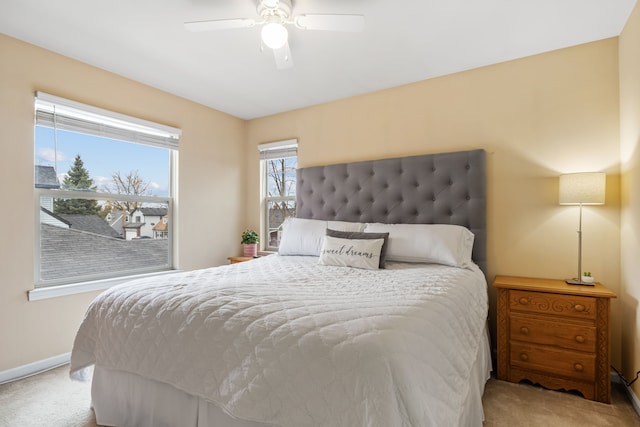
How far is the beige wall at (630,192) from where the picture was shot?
1961mm

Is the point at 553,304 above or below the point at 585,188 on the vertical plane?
below

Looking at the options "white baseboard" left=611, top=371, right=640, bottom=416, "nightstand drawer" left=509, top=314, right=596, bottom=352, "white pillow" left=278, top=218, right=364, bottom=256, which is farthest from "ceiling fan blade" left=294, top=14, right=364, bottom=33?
"white baseboard" left=611, top=371, right=640, bottom=416

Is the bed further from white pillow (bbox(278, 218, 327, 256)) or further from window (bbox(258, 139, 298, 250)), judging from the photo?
window (bbox(258, 139, 298, 250))

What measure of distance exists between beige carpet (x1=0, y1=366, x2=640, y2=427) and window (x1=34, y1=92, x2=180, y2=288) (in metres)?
0.82

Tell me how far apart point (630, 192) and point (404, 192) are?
1.52 metres

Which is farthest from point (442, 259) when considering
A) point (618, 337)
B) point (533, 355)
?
point (618, 337)

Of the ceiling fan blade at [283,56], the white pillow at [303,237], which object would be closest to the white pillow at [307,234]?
the white pillow at [303,237]

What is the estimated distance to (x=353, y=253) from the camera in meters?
2.48

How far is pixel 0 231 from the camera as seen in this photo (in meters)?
2.27

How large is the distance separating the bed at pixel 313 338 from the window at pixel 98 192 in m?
1.27

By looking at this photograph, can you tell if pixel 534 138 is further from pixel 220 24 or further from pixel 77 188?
pixel 77 188

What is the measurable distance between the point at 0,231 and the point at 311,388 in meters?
2.58

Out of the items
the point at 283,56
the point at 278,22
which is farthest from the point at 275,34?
the point at 283,56

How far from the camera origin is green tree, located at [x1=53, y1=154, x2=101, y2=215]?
266 cm
